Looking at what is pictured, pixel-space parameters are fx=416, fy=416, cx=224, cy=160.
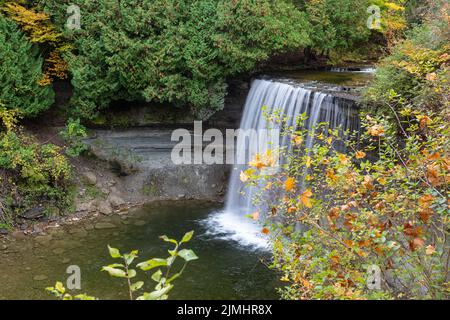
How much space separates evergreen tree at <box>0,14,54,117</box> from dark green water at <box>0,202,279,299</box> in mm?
3960

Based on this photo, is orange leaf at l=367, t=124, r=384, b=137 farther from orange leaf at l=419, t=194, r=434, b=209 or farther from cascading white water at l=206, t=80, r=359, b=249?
cascading white water at l=206, t=80, r=359, b=249

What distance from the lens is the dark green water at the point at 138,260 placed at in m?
9.26

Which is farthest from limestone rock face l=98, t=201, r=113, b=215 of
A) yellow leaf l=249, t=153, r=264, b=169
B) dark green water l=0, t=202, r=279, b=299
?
Result: yellow leaf l=249, t=153, r=264, b=169

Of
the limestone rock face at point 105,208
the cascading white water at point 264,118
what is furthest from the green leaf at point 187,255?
the limestone rock face at point 105,208

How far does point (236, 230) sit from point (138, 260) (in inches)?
129

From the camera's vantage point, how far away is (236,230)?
493 inches

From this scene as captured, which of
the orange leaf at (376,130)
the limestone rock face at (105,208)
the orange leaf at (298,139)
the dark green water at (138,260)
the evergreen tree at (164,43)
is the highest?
the evergreen tree at (164,43)

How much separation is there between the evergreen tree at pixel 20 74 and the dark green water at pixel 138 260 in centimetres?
396

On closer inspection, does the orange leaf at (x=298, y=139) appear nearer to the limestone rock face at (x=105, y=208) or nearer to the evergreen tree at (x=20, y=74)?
the limestone rock face at (x=105, y=208)

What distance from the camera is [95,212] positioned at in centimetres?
1320

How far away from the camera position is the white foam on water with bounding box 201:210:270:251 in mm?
11616

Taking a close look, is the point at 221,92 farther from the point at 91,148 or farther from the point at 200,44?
the point at 91,148

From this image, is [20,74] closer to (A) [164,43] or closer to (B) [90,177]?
(B) [90,177]

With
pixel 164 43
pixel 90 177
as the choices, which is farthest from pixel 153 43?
pixel 90 177
